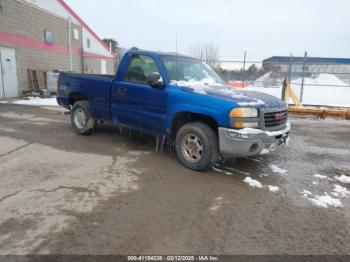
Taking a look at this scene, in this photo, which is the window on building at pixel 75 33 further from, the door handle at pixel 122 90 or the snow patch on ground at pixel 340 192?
the snow patch on ground at pixel 340 192

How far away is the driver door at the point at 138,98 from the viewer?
525 centimetres

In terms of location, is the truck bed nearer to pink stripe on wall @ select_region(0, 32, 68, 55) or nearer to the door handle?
the door handle

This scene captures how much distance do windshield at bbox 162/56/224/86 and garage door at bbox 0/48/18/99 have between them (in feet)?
38.9

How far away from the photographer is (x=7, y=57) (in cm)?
1430

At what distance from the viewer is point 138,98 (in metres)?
5.47

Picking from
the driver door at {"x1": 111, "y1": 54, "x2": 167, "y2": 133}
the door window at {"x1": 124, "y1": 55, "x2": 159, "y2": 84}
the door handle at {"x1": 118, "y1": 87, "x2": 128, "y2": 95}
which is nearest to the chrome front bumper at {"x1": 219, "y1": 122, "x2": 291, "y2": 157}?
the driver door at {"x1": 111, "y1": 54, "x2": 167, "y2": 133}

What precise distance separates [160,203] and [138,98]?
2.39 metres

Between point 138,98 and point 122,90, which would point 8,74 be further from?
point 138,98

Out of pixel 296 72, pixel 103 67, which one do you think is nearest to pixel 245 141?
pixel 296 72

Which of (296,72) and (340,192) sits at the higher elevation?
(296,72)

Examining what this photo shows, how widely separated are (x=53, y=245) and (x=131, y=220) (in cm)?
84

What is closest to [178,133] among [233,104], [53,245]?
[233,104]

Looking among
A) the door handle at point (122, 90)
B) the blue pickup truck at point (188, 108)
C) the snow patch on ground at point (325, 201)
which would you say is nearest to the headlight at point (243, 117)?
the blue pickup truck at point (188, 108)

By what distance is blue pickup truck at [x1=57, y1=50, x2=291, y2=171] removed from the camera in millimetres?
4375
